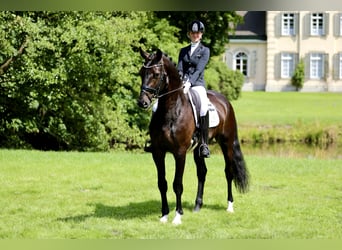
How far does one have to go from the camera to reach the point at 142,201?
705 cm

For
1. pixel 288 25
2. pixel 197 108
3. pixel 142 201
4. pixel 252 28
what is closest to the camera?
pixel 197 108

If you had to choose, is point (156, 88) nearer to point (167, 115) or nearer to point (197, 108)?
point (167, 115)

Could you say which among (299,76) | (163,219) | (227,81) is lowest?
(163,219)

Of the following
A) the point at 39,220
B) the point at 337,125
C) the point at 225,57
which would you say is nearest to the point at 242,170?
the point at 39,220

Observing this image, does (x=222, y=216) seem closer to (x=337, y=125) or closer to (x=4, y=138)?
(x=4, y=138)

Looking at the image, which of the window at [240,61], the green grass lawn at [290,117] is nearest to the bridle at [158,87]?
the green grass lawn at [290,117]

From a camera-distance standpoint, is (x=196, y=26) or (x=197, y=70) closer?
(x=196, y=26)

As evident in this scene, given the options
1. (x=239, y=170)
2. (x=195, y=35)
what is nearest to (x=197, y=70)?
(x=195, y=35)

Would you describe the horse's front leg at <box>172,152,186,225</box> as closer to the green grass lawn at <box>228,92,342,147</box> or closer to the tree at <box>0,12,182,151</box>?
the tree at <box>0,12,182,151</box>

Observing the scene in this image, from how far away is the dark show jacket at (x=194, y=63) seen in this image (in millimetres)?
5617

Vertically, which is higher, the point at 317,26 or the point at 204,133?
the point at 317,26

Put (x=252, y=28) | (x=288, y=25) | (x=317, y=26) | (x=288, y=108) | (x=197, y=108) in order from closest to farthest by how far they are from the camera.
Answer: (x=197, y=108) → (x=288, y=108) → (x=317, y=26) → (x=288, y=25) → (x=252, y=28)

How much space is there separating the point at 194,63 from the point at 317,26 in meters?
32.9

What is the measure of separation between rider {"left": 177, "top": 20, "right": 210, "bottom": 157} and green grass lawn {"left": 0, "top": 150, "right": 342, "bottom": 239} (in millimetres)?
1034
